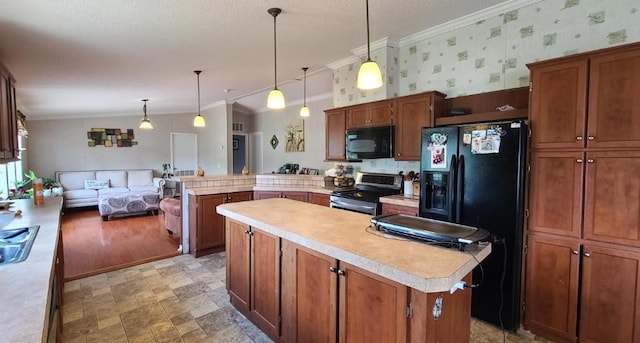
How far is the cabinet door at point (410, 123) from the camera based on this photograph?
130 inches

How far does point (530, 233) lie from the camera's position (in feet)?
7.54

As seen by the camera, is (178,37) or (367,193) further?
(367,193)

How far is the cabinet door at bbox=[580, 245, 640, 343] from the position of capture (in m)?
1.92

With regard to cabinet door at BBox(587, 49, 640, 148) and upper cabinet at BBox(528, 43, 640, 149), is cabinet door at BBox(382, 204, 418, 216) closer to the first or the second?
upper cabinet at BBox(528, 43, 640, 149)

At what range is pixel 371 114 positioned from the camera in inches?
151

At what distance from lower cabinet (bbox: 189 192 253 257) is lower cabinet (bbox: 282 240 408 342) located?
2.41 metres

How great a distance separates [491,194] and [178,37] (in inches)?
124

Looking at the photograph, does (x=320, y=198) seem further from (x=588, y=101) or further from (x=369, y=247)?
(x=588, y=101)

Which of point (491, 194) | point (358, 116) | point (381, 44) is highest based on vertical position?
point (381, 44)

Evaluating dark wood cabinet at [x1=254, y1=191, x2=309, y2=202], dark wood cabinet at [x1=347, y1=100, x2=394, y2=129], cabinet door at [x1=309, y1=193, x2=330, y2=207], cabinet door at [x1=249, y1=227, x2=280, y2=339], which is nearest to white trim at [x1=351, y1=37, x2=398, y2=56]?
dark wood cabinet at [x1=347, y1=100, x2=394, y2=129]

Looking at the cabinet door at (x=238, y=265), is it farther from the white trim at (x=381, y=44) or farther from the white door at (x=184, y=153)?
the white door at (x=184, y=153)

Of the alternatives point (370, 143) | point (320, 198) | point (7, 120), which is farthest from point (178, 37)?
point (320, 198)

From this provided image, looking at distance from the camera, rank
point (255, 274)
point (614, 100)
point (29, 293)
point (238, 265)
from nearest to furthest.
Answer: point (29, 293), point (614, 100), point (255, 274), point (238, 265)

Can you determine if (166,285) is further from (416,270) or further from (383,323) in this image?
(416,270)
